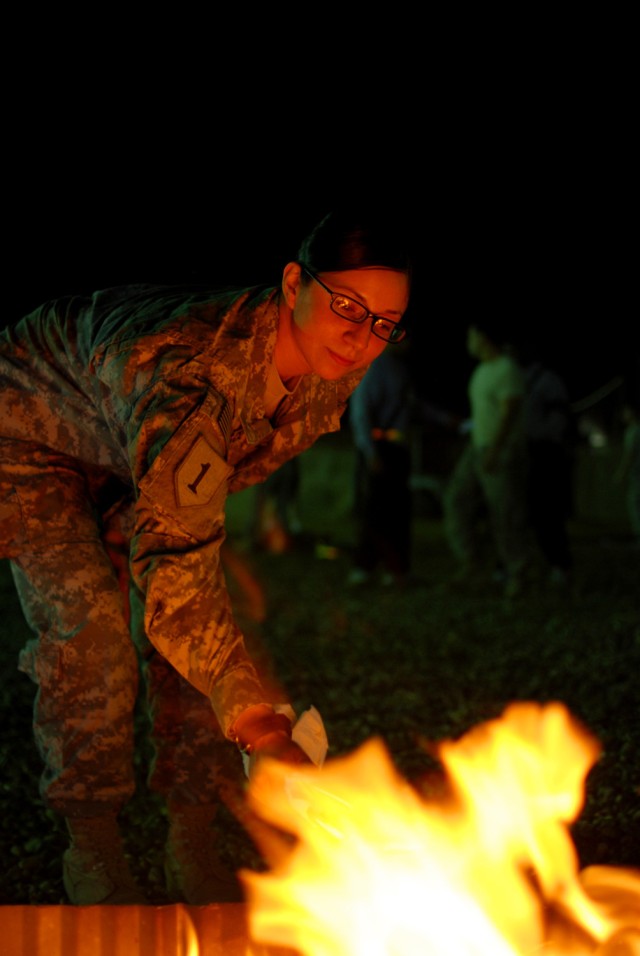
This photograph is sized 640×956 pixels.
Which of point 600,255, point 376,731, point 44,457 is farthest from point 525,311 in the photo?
point 44,457

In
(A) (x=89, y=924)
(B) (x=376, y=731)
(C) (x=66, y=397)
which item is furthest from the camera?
(B) (x=376, y=731)

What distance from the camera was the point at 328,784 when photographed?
212 centimetres

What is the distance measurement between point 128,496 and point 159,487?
0.89 metres

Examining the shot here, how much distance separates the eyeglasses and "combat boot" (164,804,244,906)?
1.51m

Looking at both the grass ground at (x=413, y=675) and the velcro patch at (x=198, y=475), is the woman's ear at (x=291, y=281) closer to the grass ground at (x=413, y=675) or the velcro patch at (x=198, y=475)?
the velcro patch at (x=198, y=475)

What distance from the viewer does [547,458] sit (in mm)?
9430

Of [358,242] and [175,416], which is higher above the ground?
[358,242]

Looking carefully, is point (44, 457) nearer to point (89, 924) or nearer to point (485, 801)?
point (89, 924)

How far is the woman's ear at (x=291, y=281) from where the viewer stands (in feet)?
7.77

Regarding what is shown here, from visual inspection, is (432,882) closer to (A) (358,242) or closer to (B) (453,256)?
(A) (358,242)

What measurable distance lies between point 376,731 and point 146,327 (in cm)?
284

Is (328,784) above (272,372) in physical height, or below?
below

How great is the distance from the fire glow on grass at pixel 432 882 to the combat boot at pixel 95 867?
371 millimetres

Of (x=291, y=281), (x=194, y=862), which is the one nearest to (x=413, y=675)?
(x=194, y=862)
